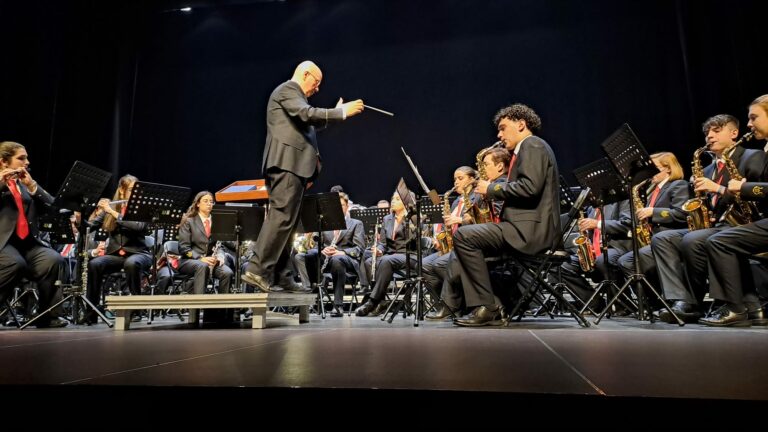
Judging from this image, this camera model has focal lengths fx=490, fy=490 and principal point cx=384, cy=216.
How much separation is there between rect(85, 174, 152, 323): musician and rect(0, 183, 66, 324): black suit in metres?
0.65

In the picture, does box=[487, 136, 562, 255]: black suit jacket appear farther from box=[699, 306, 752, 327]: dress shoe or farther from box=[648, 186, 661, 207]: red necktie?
box=[648, 186, 661, 207]: red necktie

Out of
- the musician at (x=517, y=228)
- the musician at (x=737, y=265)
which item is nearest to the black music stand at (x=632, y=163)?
the musician at (x=737, y=265)

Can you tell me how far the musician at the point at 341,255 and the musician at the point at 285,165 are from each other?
2374 mm

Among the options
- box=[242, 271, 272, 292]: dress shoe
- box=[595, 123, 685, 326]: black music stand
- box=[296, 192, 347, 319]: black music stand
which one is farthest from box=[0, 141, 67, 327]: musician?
box=[595, 123, 685, 326]: black music stand

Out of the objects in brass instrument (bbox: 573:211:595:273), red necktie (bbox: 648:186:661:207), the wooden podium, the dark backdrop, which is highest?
the dark backdrop

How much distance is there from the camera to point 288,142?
3514 millimetres

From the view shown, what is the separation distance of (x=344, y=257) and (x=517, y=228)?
338cm

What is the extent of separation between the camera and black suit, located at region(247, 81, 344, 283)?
3385 mm

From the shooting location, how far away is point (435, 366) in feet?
4.38

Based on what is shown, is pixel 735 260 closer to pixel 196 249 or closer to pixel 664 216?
pixel 664 216

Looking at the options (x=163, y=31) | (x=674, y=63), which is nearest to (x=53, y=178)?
(x=163, y=31)

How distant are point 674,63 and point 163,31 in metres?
9.14

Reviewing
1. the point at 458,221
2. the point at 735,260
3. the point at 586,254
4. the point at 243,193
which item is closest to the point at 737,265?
the point at 735,260

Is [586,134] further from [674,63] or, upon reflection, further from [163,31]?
[163,31]
